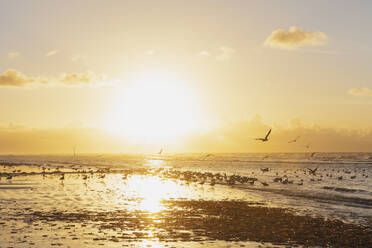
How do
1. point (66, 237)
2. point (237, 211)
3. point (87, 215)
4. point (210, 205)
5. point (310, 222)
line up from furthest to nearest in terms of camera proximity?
point (210, 205), point (237, 211), point (87, 215), point (310, 222), point (66, 237)

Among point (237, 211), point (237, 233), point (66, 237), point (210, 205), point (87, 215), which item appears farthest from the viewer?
point (210, 205)

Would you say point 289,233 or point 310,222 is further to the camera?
point 310,222

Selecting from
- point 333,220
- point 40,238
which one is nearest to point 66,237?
point 40,238

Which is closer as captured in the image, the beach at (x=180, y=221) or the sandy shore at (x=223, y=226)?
the beach at (x=180, y=221)

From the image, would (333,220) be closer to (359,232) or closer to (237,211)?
(359,232)

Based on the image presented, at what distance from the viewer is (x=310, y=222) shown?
24.5m

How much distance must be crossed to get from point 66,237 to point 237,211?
1487 cm

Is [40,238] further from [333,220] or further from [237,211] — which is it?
[333,220]

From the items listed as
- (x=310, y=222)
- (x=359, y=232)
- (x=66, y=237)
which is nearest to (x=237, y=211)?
(x=310, y=222)

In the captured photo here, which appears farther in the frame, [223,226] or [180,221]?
[180,221]

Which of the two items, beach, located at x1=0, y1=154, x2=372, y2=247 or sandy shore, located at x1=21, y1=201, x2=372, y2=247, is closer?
beach, located at x1=0, y1=154, x2=372, y2=247

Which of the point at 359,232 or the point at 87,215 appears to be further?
the point at 87,215

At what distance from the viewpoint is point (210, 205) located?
32.0 metres

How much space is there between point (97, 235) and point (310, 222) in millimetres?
15385
